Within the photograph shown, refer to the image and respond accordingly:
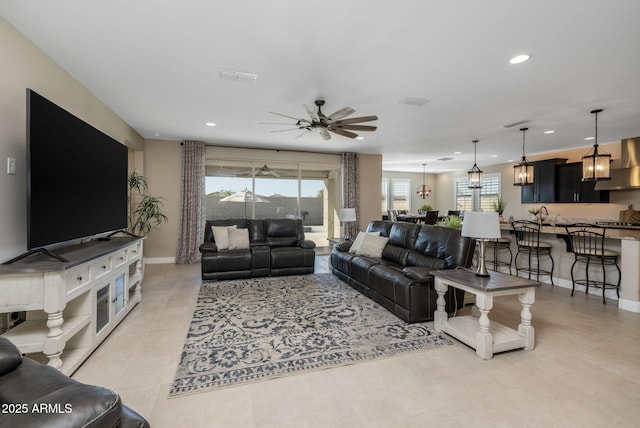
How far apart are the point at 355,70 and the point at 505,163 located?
8.56m

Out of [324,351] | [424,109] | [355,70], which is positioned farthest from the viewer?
[424,109]

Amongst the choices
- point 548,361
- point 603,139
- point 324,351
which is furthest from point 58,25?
point 603,139

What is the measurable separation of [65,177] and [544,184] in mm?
9694

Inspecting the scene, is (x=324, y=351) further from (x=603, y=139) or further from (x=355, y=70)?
(x=603, y=139)

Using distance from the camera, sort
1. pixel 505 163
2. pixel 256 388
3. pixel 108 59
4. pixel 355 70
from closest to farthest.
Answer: pixel 256 388 → pixel 108 59 → pixel 355 70 → pixel 505 163

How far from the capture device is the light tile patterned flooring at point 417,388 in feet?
5.75

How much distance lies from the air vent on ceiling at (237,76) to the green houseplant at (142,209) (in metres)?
3.13

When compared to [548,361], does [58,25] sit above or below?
above

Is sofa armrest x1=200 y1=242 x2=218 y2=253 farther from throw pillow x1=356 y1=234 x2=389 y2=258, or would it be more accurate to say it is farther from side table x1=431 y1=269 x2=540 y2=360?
side table x1=431 y1=269 x2=540 y2=360

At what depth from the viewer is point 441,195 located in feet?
40.2

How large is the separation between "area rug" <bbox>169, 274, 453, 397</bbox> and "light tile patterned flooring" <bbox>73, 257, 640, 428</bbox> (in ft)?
0.41

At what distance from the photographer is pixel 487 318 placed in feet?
8.02

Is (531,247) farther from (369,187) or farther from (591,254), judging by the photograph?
(369,187)

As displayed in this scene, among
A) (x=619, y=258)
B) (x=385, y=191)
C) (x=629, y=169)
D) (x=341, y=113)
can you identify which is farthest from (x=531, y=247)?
(x=385, y=191)
